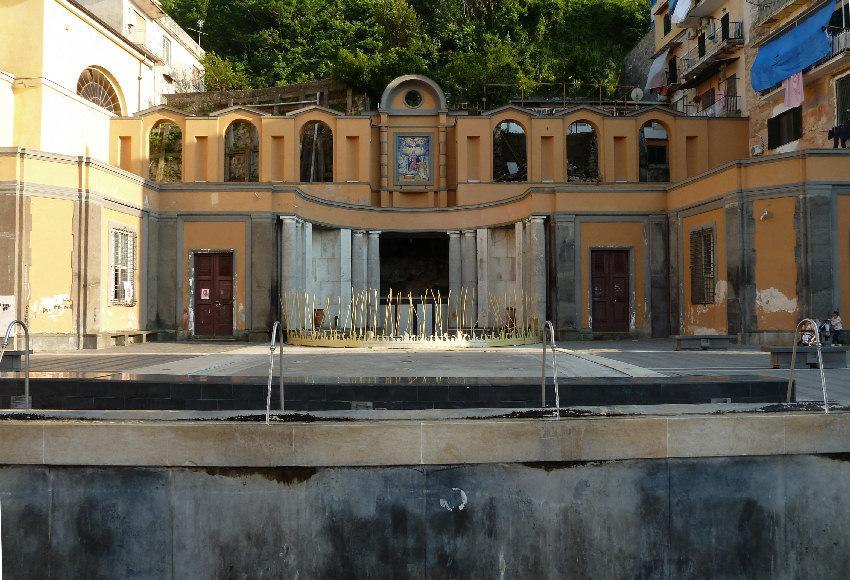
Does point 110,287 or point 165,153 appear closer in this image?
point 110,287

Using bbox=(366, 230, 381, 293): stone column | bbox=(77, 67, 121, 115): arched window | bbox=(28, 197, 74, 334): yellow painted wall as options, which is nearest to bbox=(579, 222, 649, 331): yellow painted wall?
bbox=(366, 230, 381, 293): stone column

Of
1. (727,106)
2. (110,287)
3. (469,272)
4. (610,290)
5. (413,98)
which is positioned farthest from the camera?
(727,106)

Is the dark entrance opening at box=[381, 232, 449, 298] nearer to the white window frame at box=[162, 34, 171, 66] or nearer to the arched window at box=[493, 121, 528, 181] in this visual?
the arched window at box=[493, 121, 528, 181]

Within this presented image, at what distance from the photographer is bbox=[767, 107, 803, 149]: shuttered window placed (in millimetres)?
29578

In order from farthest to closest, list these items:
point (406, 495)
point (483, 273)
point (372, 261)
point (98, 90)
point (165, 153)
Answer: point (165, 153) < point (98, 90) < point (372, 261) < point (483, 273) < point (406, 495)

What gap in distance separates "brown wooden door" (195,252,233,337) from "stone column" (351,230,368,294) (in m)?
5.20

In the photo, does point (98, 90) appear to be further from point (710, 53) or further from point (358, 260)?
point (710, 53)

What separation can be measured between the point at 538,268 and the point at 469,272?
4.32 meters

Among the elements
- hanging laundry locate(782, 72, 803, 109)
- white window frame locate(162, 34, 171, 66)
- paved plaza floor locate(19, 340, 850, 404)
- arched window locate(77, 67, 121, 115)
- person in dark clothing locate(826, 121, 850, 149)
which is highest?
white window frame locate(162, 34, 171, 66)

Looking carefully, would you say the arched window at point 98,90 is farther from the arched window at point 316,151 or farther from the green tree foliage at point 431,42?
the green tree foliage at point 431,42

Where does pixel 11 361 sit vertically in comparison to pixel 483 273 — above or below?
below

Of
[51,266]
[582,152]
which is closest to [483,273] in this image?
[582,152]

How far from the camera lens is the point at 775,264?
19.7 m

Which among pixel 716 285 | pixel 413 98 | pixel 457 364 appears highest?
pixel 413 98
